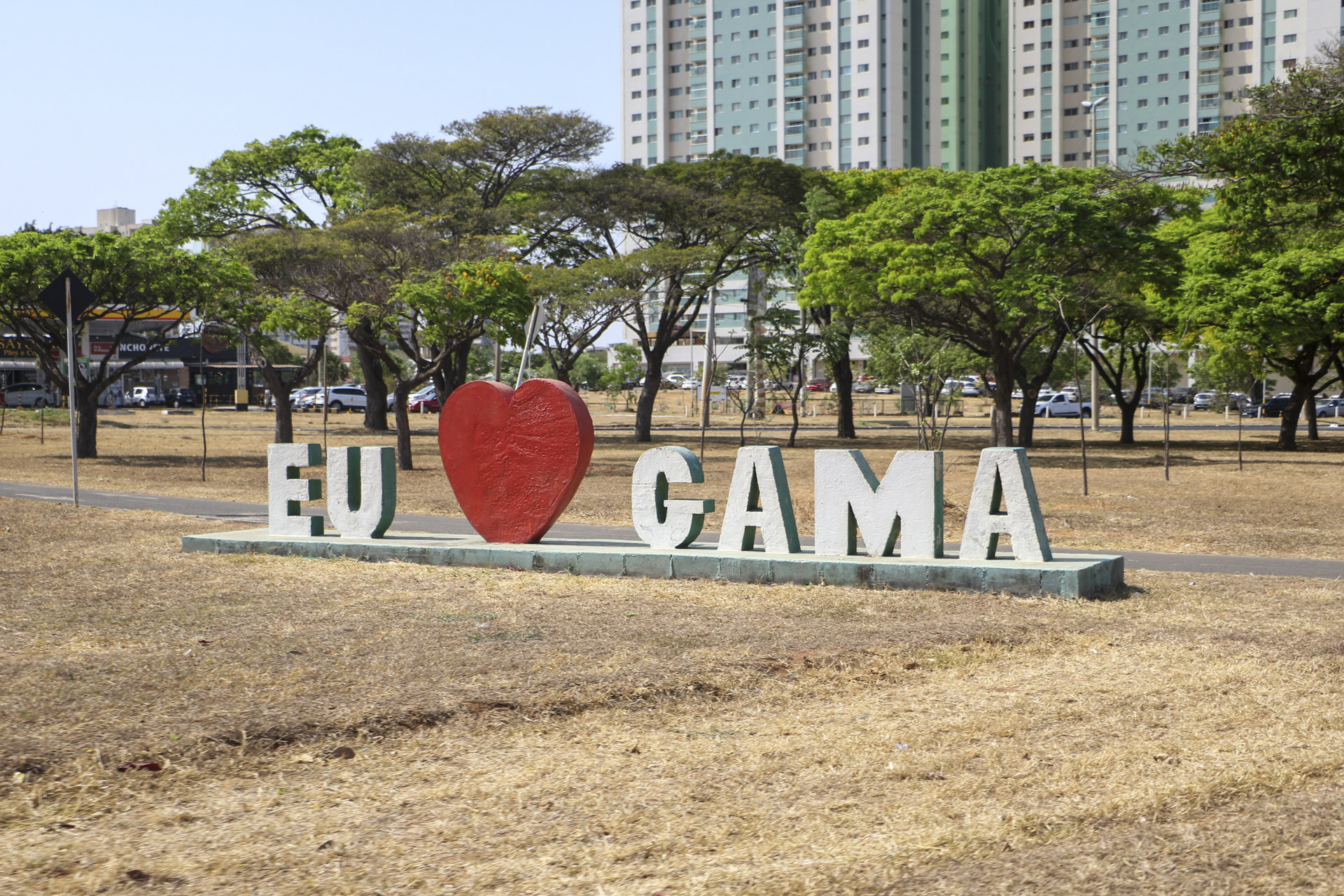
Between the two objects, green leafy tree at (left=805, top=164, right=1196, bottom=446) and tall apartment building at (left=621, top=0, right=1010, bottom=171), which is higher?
tall apartment building at (left=621, top=0, right=1010, bottom=171)

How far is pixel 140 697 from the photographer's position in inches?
249

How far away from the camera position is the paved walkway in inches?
470

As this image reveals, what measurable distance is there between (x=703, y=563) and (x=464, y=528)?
17.4 feet

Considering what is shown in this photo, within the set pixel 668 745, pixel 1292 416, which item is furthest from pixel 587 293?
pixel 668 745

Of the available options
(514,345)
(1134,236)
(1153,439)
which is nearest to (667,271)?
(514,345)

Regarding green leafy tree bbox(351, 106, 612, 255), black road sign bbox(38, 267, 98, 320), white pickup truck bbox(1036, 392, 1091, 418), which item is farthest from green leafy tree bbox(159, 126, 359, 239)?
white pickup truck bbox(1036, 392, 1091, 418)

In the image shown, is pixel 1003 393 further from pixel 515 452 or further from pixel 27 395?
pixel 27 395

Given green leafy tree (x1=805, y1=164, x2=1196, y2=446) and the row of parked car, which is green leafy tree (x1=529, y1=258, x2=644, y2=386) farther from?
the row of parked car

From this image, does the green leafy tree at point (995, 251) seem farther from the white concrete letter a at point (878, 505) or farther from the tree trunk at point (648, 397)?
the white concrete letter a at point (878, 505)

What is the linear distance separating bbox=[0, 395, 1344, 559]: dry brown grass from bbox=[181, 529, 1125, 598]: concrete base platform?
159 inches

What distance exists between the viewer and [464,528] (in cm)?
1531

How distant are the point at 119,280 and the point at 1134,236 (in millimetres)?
23380

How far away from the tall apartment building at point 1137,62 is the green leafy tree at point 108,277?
8223cm

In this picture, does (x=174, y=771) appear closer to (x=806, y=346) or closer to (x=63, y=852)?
(x=63, y=852)
